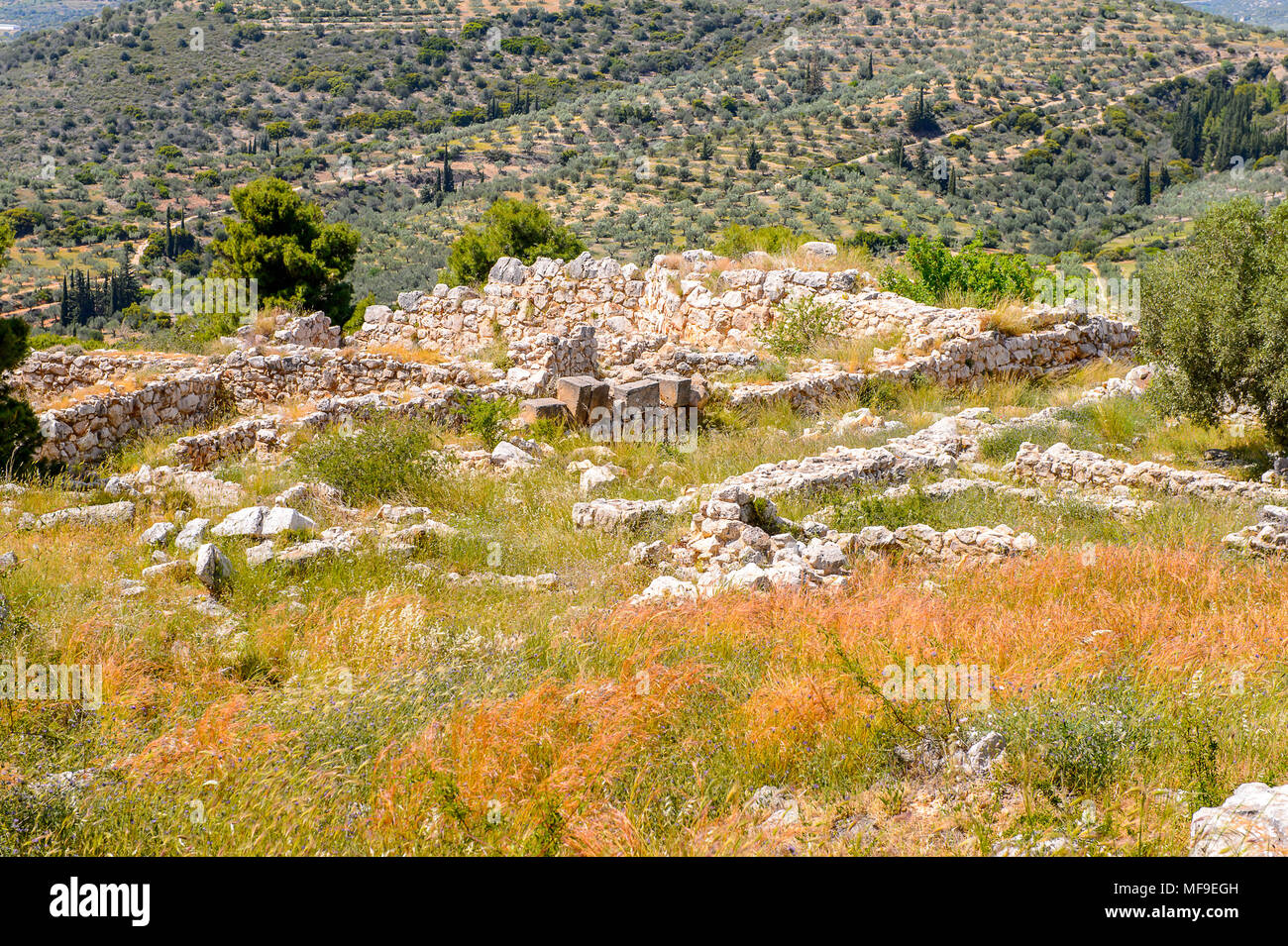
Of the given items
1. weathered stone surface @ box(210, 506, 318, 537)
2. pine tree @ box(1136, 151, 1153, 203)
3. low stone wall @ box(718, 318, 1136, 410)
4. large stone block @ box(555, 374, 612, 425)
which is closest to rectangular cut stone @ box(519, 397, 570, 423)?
large stone block @ box(555, 374, 612, 425)

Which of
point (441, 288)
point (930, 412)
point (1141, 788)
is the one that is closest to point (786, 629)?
point (1141, 788)

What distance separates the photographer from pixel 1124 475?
30.4 ft

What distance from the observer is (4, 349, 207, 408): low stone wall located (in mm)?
13070

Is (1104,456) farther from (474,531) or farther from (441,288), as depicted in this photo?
(441,288)

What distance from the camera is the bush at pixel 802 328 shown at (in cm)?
1565

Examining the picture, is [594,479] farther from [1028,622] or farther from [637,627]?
[1028,622]

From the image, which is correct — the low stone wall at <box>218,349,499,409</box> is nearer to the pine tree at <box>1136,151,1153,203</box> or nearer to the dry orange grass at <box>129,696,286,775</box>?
the dry orange grass at <box>129,696,286,775</box>

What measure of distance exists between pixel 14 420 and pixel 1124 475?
1253 centimetres

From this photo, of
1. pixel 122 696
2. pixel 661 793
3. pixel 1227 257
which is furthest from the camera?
pixel 1227 257

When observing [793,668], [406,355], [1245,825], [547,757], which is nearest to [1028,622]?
[793,668]

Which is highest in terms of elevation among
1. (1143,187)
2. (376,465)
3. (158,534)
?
(1143,187)

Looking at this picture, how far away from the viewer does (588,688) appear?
4.68 metres

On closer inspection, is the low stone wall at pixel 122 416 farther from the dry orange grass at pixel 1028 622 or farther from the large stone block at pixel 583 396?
the dry orange grass at pixel 1028 622
